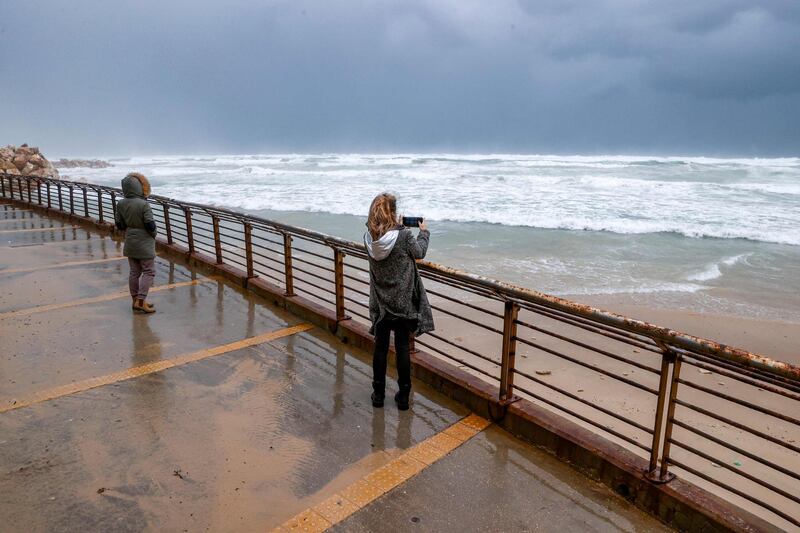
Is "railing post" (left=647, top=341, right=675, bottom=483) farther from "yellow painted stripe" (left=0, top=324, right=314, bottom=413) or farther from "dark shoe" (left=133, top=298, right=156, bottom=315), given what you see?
"dark shoe" (left=133, top=298, right=156, bottom=315)

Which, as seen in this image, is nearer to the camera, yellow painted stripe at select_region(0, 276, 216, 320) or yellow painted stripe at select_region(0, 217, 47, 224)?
yellow painted stripe at select_region(0, 276, 216, 320)

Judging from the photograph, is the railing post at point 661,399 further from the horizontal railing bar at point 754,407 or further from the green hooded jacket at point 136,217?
the green hooded jacket at point 136,217

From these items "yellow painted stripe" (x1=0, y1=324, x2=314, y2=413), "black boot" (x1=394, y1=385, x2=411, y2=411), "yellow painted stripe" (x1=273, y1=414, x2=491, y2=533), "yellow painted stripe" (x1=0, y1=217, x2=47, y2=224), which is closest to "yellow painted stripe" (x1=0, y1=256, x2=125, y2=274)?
"yellow painted stripe" (x1=0, y1=324, x2=314, y2=413)

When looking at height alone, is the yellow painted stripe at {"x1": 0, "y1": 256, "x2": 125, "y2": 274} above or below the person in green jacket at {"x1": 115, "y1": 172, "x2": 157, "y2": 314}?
below

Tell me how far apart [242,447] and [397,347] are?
1.17 meters

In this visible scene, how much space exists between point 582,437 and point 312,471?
5.25 feet

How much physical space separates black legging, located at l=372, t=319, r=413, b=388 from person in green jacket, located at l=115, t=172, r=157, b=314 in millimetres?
3247

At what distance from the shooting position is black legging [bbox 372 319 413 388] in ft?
12.0

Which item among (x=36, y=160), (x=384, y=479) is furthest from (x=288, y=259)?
(x=36, y=160)

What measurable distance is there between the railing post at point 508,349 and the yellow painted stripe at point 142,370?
7.76 ft

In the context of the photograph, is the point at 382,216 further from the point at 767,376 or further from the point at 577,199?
the point at 577,199

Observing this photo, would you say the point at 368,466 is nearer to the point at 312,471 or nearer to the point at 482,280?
the point at 312,471

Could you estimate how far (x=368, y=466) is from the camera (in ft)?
10.2

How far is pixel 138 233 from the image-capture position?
583cm
